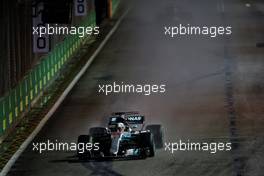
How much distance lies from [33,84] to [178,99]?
6.50 meters

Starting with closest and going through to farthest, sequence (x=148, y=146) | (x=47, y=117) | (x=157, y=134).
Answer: (x=148, y=146) < (x=157, y=134) < (x=47, y=117)

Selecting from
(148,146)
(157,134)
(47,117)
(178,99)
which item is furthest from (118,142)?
(178,99)

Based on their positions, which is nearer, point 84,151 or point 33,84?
point 84,151

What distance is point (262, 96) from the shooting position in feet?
146

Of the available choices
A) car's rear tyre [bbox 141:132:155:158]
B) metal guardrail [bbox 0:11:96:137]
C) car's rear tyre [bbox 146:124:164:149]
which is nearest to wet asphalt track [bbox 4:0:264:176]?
car's rear tyre [bbox 141:132:155:158]

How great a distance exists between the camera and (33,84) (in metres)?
42.3

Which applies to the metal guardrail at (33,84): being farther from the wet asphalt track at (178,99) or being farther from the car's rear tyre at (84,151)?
the car's rear tyre at (84,151)

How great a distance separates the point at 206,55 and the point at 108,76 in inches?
360

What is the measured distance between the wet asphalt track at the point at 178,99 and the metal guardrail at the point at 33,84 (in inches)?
52.9

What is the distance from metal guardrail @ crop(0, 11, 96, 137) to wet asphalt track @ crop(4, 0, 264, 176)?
1345 mm

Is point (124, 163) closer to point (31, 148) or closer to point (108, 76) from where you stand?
point (31, 148)

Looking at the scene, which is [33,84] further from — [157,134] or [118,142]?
[118,142]

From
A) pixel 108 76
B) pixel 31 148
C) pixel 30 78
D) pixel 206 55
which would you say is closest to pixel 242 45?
pixel 206 55

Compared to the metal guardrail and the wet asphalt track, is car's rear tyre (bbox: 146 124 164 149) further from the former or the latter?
the metal guardrail
